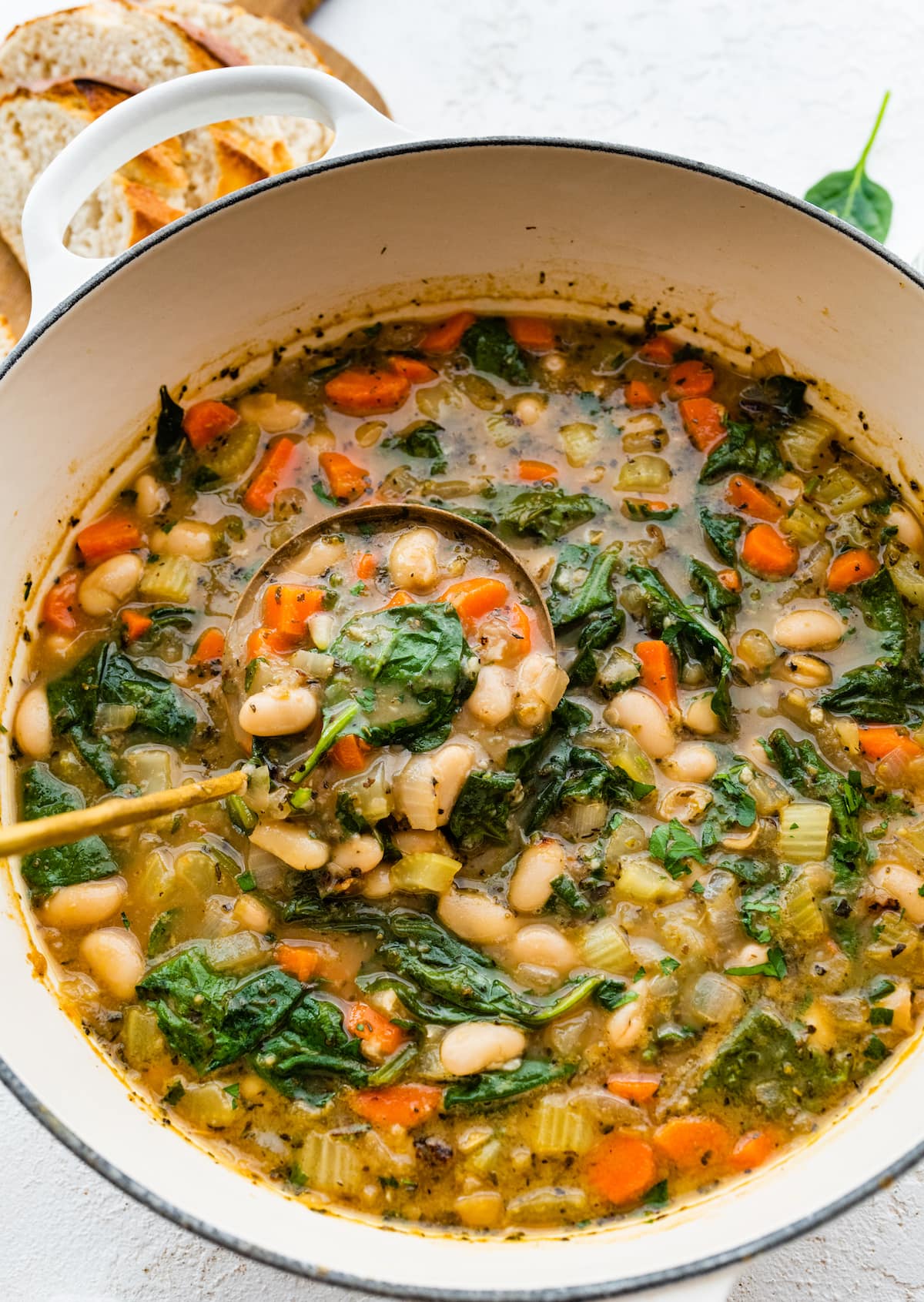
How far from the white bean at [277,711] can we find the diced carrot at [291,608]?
0.24 meters

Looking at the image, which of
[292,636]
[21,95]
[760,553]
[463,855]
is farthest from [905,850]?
[21,95]

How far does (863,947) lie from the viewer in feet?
9.99

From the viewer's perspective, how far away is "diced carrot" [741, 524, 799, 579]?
11.0 feet

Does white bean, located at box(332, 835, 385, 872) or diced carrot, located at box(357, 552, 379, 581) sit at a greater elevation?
diced carrot, located at box(357, 552, 379, 581)

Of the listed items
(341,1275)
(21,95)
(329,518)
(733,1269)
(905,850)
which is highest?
(21,95)

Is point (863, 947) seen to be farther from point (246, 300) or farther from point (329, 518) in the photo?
point (246, 300)

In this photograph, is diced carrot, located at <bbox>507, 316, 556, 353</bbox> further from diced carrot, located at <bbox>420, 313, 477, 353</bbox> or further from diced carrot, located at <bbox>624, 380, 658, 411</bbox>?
diced carrot, located at <bbox>624, 380, 658, 411</bbox>

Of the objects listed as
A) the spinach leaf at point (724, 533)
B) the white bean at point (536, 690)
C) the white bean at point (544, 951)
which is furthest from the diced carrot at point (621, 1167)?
the spinach leaf at point (724, 533)

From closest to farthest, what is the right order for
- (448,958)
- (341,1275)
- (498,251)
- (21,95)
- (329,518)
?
(341,1275) < (448,958) < (329,518) < (498,251) < (21,95)

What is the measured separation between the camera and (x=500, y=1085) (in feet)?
9.46

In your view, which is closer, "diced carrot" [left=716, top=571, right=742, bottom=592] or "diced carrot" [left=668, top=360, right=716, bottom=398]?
"diced carrot" [left=716, top=571, right=742, bottom=592]

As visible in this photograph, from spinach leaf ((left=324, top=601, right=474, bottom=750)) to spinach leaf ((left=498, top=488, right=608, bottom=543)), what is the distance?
0.46 meters

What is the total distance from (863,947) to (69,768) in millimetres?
2135

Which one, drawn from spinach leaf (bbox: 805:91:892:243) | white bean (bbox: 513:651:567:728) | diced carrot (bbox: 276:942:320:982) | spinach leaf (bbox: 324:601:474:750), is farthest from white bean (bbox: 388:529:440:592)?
spinach leaf (bbox: 805:91:892:243)
